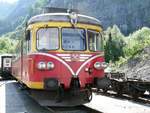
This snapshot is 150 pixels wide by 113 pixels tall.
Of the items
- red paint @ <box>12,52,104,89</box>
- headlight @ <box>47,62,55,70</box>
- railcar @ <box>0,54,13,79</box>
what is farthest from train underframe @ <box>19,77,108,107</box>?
railcar @ <box>0,54,13,79</box>

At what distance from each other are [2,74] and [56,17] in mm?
35180

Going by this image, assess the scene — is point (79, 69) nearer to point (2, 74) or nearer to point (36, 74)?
point (36, 74)

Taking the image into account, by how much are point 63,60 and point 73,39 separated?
83cm

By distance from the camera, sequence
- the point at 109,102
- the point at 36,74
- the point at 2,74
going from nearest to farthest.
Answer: the point at 36,74 → the point at 109,102 → the point at 2,74

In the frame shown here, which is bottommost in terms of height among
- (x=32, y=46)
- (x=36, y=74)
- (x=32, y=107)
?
(x=32, y=107)

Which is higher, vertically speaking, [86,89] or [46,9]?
[46,9]

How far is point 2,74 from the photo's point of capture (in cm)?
4825

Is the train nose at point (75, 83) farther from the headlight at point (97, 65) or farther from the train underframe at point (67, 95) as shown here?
the headlight at point (97, 65)

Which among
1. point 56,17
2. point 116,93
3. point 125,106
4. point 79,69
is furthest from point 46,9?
point 116,93

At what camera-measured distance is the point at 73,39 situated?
46.0 feet

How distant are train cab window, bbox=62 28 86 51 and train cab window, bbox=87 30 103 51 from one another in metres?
0.29

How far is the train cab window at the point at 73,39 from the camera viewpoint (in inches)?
549

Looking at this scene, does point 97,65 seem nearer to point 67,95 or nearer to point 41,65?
point 67,95

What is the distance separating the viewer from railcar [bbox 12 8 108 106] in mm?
13586
